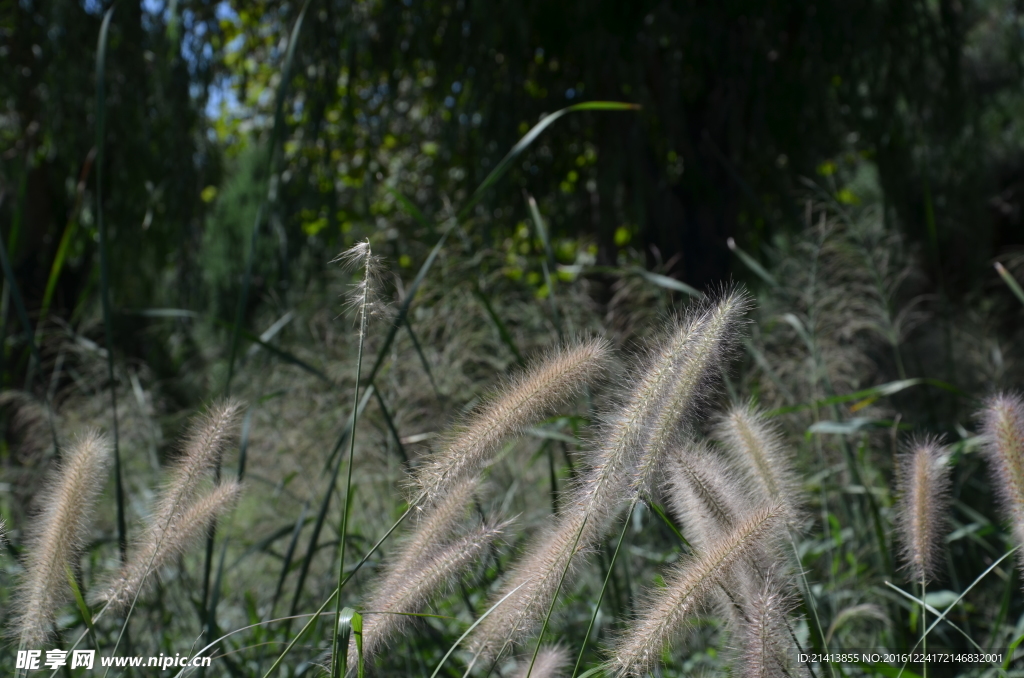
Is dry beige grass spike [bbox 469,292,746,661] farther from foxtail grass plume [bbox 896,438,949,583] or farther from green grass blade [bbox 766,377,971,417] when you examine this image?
green grass blade [bbox 766,377,971,417]

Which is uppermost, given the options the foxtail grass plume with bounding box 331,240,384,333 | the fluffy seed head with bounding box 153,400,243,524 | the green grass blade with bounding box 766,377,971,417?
the foxtail grass plume with bounding box 331,240,384,333

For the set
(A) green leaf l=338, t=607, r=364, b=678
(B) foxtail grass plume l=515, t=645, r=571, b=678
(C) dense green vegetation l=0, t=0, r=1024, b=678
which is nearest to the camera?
(A) green leaf l=338, t=607, r=364, b=678

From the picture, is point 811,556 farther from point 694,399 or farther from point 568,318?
point 694,399

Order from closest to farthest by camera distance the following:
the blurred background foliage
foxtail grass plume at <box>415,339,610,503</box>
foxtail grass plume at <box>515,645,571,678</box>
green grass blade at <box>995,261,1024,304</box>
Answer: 1. foxtail grass plume at <box>415,339,610,503</box>
2. foxtail grass plume at <box>515,645,571,678</box>
3. green grass blade at <box>995,261,1024,304</box>
4. the blurred background foliage

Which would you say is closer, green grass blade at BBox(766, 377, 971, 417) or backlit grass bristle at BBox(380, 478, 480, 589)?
backlit grass bristle at BBox(380, 478, 480, 589)

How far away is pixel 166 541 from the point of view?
43.1 inches

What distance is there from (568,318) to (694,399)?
142 cm

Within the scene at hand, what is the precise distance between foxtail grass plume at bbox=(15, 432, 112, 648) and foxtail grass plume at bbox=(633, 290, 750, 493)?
28.4 inches

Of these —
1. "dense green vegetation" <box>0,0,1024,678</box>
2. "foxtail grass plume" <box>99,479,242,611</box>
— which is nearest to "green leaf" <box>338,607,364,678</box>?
"dense green vegetation" <box>0,0,1024,678</box>

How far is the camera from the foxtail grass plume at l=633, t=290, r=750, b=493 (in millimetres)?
925

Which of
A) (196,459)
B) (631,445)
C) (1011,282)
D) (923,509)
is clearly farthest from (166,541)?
(1011,282)

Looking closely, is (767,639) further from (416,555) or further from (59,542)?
(59,542)

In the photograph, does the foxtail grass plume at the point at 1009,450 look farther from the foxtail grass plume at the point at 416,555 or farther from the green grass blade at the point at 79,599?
the green grass blade at the point at 79,599

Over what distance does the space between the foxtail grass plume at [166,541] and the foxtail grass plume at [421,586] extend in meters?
0.27
